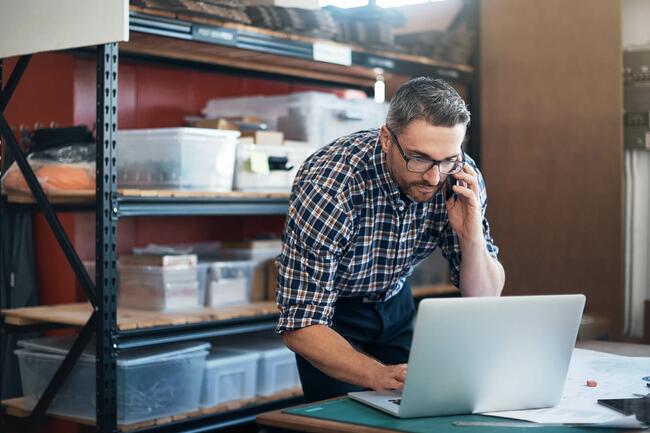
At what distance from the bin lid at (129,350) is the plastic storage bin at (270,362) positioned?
1.02ft

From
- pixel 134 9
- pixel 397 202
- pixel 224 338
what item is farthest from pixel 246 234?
pixel 397 202

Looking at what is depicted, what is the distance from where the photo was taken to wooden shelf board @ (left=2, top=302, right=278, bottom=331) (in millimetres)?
3322

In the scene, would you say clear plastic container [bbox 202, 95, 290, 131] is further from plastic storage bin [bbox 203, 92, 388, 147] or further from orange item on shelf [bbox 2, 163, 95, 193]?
orange item on shelf [bbox 2, 163, 95, 193]

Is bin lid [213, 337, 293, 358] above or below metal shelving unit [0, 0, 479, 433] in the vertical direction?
below

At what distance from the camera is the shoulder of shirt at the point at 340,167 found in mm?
2357

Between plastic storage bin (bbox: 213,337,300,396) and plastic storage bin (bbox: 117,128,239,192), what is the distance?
78 centimetres

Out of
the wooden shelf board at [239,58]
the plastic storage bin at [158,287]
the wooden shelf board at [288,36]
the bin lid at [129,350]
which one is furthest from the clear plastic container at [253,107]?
the bin lid at [129,350]

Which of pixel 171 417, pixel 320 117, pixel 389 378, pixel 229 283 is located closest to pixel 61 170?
pixel 229 283

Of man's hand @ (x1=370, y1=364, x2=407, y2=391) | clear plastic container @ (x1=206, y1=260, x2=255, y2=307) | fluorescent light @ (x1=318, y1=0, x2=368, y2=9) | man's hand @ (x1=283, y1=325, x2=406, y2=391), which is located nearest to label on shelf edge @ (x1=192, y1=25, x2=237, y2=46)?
fluorescent light @ (x1=318, y1=0, x2=368, y2=9)

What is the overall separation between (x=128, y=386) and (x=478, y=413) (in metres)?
1.85

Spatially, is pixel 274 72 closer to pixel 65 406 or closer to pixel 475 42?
pixel 475 42

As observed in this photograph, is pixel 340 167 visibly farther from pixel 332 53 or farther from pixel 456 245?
pixel 332 53

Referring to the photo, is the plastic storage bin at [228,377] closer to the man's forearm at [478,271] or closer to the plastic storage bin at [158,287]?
the plastic storage bin at [158,287]

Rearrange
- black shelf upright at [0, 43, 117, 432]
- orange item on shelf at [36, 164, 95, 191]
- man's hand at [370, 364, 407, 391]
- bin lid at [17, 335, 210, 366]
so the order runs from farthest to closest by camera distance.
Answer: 1. bin lid at [17, 335, 210, 366]
2. orange item on shelf at [36, 164, 95, 191]
3. black shelf upright at [0, 43, 117, 432]
4. man's hand at [370, 364, 407, 391]
